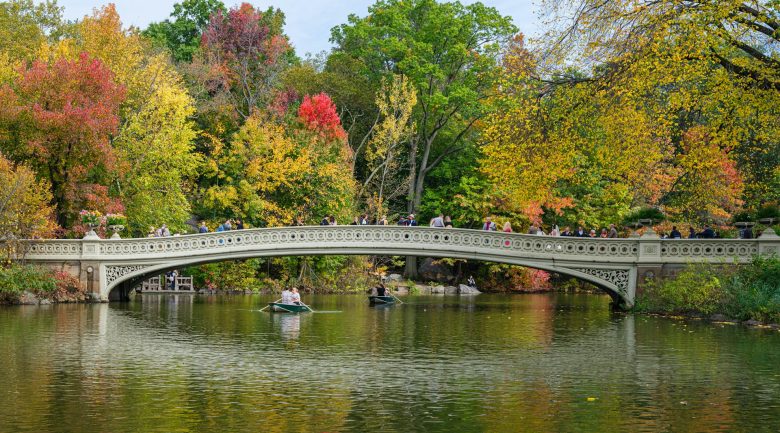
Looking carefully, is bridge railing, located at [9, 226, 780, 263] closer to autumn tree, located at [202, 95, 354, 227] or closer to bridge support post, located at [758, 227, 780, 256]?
bridge support post, located at [758, 227, 780, 256]

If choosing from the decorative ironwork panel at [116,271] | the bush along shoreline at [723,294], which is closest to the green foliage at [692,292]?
the bush along shoreline at [723,294]

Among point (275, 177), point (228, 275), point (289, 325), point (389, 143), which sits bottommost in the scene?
point (289, 325)

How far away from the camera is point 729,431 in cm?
1403

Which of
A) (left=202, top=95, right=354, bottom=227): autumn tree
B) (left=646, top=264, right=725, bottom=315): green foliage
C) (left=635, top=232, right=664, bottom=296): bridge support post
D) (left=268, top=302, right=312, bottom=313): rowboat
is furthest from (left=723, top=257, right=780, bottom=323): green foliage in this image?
(left=202, top=95, right=354, bottom=227): autumn tree

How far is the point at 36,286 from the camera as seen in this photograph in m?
36.0

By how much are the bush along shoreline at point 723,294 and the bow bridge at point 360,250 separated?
1020 mm

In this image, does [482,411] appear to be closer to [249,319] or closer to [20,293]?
[249,319]

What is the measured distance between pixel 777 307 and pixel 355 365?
13.8 meters

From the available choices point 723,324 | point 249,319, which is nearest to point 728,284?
point 723,324

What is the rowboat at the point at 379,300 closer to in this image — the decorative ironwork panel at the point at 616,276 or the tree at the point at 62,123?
the decorative ironwork panel at the point at 616,276

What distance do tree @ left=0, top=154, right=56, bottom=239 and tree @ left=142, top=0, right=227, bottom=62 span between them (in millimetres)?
26104

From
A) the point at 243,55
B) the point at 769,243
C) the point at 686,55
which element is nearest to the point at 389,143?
the point at 243,55

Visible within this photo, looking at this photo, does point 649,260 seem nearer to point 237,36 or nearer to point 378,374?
point 378,374

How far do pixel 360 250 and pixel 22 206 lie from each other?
37.3ft
